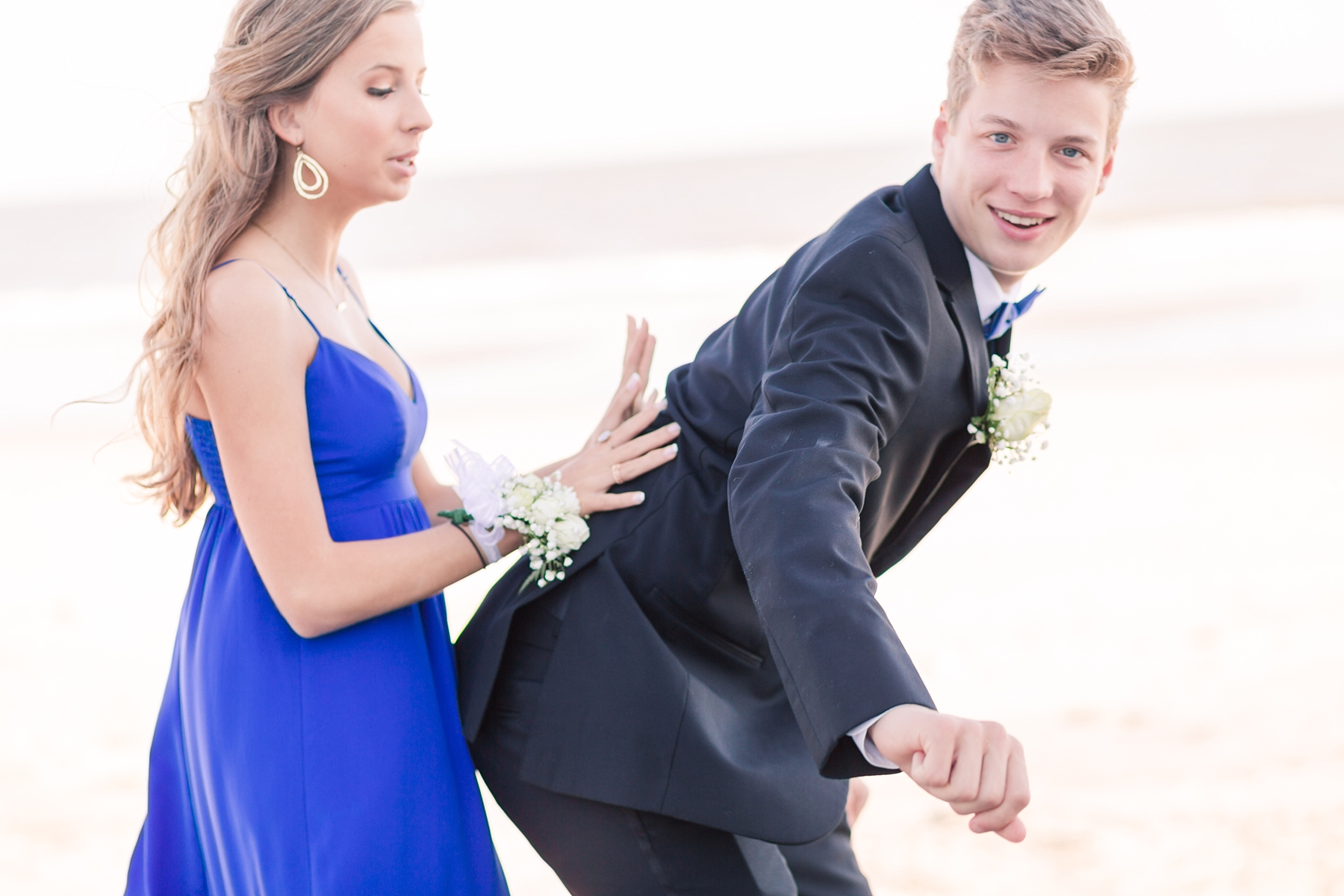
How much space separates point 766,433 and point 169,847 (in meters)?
1.53

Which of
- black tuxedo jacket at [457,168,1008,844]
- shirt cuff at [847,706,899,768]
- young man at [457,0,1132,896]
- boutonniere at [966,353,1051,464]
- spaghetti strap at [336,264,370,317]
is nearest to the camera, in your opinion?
shirt cuff at [847,706,899,768]

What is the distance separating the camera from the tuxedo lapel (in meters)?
2.18

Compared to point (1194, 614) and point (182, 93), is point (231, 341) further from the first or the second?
point (1194, 614)

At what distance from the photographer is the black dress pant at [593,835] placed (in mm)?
2115

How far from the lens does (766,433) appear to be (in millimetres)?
1891

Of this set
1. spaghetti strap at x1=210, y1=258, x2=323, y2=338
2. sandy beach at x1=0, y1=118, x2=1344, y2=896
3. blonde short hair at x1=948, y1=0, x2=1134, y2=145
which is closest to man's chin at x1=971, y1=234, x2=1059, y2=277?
blonde short hair at x1=948, y1=0, x2=1134, y2=145

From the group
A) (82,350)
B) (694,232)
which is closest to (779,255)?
(694,232)

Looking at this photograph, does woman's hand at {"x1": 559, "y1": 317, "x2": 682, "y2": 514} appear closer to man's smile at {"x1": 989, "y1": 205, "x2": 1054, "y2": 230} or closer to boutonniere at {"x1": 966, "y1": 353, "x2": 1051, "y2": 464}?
boutonniere at {"x1": 966, "y1": 353, "x2": 1051, "y2": 464}

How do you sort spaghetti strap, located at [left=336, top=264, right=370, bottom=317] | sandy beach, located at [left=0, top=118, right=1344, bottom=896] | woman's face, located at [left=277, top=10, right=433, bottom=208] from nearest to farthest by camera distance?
woman's face, located at [left=277, top=10, right=433, bottom=208] → spaghetti strap, located at [left=336, top=264, right=370, bottom=317] → sandy beach, located at [left=0, top=118, right=1344, bottom=896]

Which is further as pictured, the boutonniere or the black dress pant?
the boutonniere

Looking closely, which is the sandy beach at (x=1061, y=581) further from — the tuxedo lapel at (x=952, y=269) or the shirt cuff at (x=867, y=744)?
the shirt cuff at (x=867, y=744)

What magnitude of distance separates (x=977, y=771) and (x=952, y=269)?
105 centimetres

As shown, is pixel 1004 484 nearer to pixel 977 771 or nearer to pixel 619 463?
pixel 619 463

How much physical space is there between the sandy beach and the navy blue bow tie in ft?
8.21
